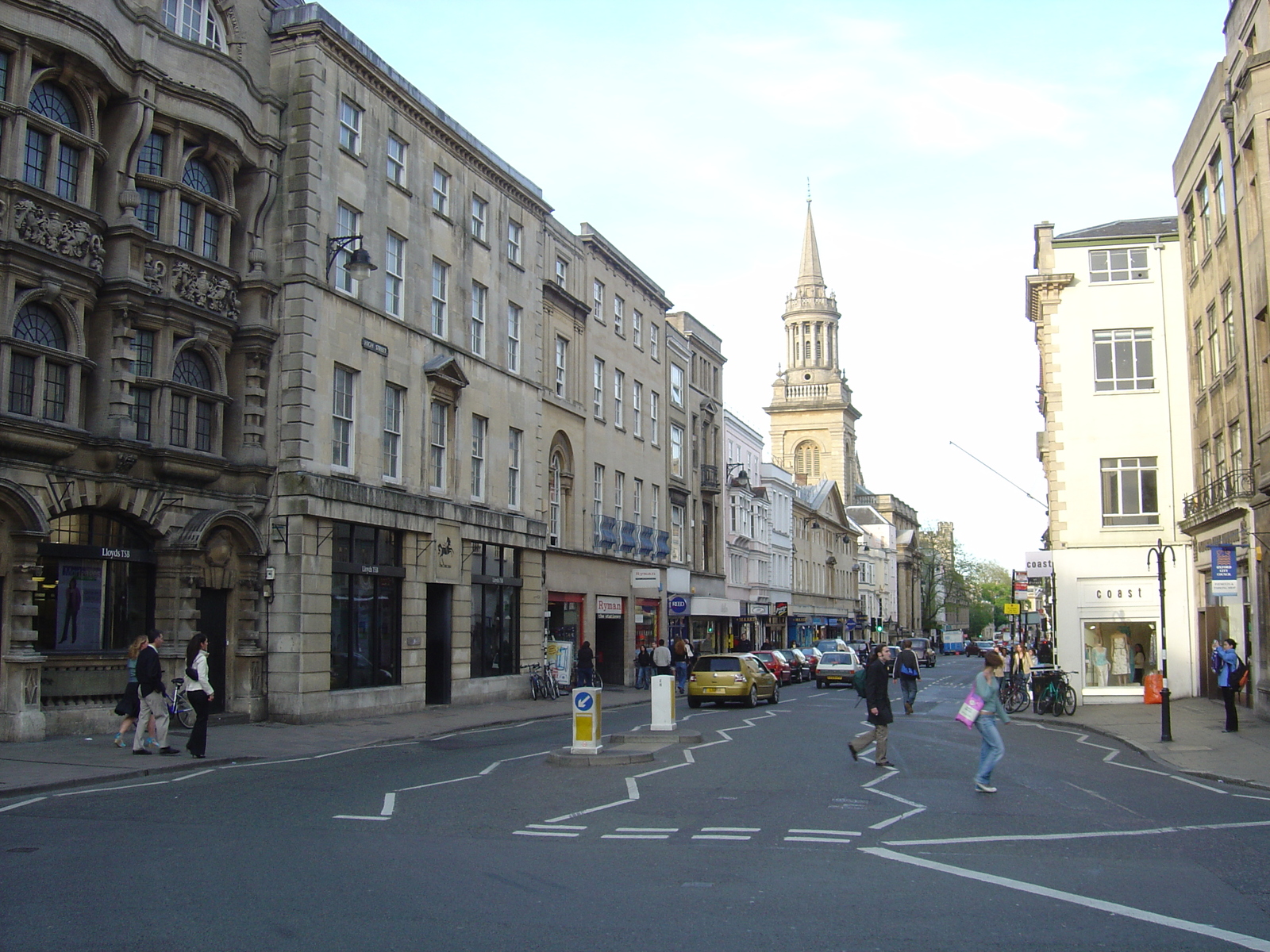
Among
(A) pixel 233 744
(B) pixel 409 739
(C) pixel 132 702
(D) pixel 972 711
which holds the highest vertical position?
(D) pixel 972 711

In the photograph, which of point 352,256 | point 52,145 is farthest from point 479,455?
point 52,145

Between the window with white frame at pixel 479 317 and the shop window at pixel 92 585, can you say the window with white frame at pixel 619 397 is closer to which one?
the window with white frame at pixel 479 317

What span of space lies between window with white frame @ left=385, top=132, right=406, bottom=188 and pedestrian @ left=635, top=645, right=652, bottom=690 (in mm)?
19388

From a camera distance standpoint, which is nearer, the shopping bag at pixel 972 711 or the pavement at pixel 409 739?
the shopping bag at pixel 972 711

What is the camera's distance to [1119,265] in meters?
36.0

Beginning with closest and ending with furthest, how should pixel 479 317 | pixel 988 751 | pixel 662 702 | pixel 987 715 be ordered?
1. pixel 988 751
2. pixel 987 715
3. pixel 662 702
4. pixel 479 317

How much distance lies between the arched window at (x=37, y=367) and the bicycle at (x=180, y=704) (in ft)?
16.5

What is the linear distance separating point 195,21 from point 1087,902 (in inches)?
931

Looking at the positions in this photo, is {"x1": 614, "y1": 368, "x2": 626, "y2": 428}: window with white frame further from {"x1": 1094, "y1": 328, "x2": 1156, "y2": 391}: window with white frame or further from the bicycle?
the bicycle

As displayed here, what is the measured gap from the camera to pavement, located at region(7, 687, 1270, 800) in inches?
634

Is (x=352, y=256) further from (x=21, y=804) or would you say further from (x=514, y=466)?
(x=514, y=466)

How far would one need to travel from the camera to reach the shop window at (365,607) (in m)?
26.3

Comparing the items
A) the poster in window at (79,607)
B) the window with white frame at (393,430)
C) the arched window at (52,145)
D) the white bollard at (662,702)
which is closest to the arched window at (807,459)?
the window with white frame at (393,430)

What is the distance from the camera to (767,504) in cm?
7338
